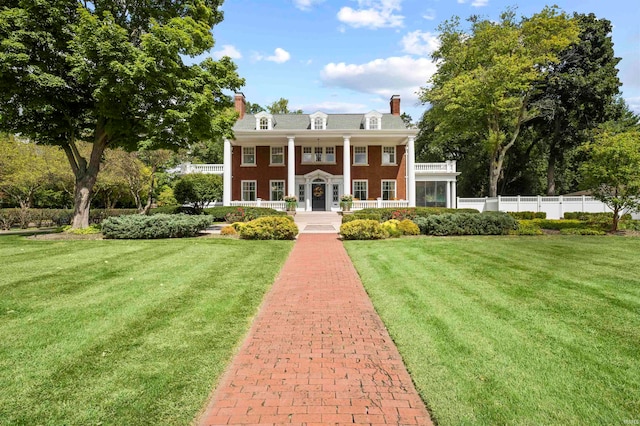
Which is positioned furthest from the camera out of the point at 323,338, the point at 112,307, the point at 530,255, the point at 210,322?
the point at 530,255

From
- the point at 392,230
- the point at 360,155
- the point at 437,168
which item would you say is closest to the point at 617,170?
the point at 392,230

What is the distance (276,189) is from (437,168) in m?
14.3

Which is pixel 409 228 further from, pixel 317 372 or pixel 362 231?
pixel 317 372

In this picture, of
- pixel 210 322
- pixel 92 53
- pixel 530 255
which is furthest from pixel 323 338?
pixel 92 53

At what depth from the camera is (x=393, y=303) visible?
5.62 metres

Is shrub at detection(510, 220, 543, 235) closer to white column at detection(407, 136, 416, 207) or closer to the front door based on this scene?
white column at detection(407, 136, 416, 207)

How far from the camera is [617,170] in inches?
606

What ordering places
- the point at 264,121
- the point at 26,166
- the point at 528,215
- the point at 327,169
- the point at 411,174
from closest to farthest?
the point at 26,166 → the point at 528,215 → the point at 411,174 → the point at 264,121 → the point at 327,169

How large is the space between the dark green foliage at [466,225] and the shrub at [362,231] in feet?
8.19

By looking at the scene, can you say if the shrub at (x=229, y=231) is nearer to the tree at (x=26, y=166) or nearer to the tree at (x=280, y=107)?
the tree at (x=26, y=166)

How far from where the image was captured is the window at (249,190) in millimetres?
29797

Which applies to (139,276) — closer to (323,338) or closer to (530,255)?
(323,338)

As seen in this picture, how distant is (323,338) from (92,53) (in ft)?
44.3

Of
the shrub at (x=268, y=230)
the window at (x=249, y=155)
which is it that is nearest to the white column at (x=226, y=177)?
the window at (x=249, y=155)
